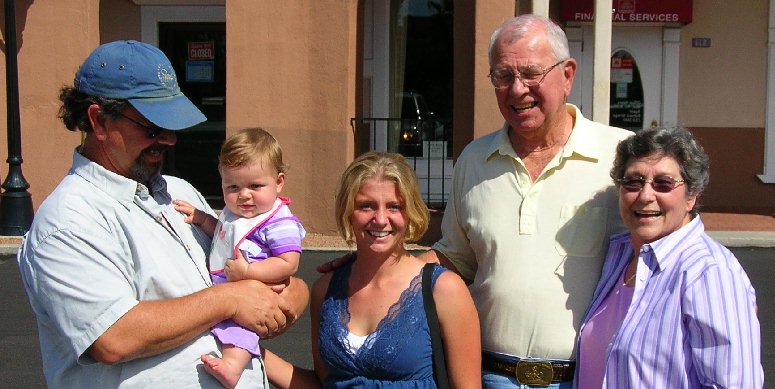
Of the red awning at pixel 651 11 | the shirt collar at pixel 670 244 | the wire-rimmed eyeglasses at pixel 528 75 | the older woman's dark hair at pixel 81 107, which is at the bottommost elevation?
the shirt collar at pixel 670 244

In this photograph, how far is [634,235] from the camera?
2664 millimetres

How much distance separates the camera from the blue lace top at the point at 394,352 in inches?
106

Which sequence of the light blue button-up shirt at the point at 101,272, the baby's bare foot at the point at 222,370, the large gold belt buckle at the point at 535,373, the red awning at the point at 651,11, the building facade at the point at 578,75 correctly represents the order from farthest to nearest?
the building facade at the point at 578,75
the red awning at the point at 651,11
the large gold belt buckle at the point at 535,373
the baby's bare foot at the point at 222,370
the light blue button-up shirt at the point at 101,272

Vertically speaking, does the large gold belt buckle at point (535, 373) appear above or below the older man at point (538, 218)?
below

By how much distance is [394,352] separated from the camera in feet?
8.81

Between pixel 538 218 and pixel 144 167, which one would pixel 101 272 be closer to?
pixel 144 167

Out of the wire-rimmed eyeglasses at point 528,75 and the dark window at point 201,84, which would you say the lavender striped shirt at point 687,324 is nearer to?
the wire-rimmed eyeglasses at point 528,75

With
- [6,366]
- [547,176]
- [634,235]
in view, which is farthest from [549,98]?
[6,366]

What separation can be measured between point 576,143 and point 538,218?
0.97 ft

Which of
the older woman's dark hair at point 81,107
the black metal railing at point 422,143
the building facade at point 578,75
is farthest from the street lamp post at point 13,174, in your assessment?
the older woman's dark hair at point 81,107

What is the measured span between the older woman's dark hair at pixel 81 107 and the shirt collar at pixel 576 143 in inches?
51.9

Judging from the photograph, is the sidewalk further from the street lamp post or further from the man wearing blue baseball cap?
the man wearing blue baseball cap

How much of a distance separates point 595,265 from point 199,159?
432 inches

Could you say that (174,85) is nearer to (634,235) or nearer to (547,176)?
(547,176)
